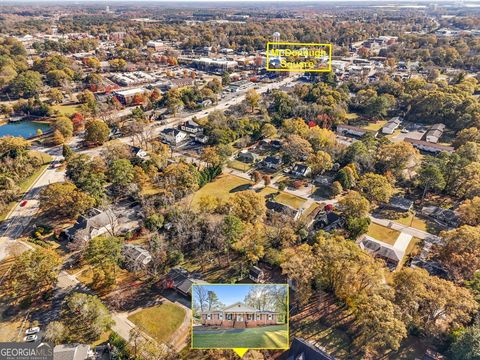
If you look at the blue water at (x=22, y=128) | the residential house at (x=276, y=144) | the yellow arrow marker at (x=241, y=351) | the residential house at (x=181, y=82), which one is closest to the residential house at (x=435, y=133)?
the residential house at (x=276, y=144)

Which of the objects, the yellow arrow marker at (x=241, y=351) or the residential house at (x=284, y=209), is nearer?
the yellow arrow marker at (x=241, y=351)

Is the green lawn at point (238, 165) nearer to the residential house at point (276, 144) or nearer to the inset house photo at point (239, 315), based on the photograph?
the residential house at point (276, 144)

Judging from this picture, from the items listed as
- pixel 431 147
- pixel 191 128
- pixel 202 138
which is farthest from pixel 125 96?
pixel 431 147

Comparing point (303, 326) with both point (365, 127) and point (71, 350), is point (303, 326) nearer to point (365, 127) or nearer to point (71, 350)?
point (71, 350)

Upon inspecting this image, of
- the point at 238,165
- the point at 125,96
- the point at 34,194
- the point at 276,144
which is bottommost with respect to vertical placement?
the point at 34,194

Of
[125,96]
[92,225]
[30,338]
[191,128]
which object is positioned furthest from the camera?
[125,96]

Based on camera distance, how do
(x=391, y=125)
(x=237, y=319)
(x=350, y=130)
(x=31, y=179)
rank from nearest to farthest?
1. (x=237, y=319)
2. (x=31, y=179)
3. (x=350, y=130)
4. (x=391, y=125)

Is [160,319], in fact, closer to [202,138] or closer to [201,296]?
[201,296]

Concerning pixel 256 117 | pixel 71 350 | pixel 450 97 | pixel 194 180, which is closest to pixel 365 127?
pixel 450 97
